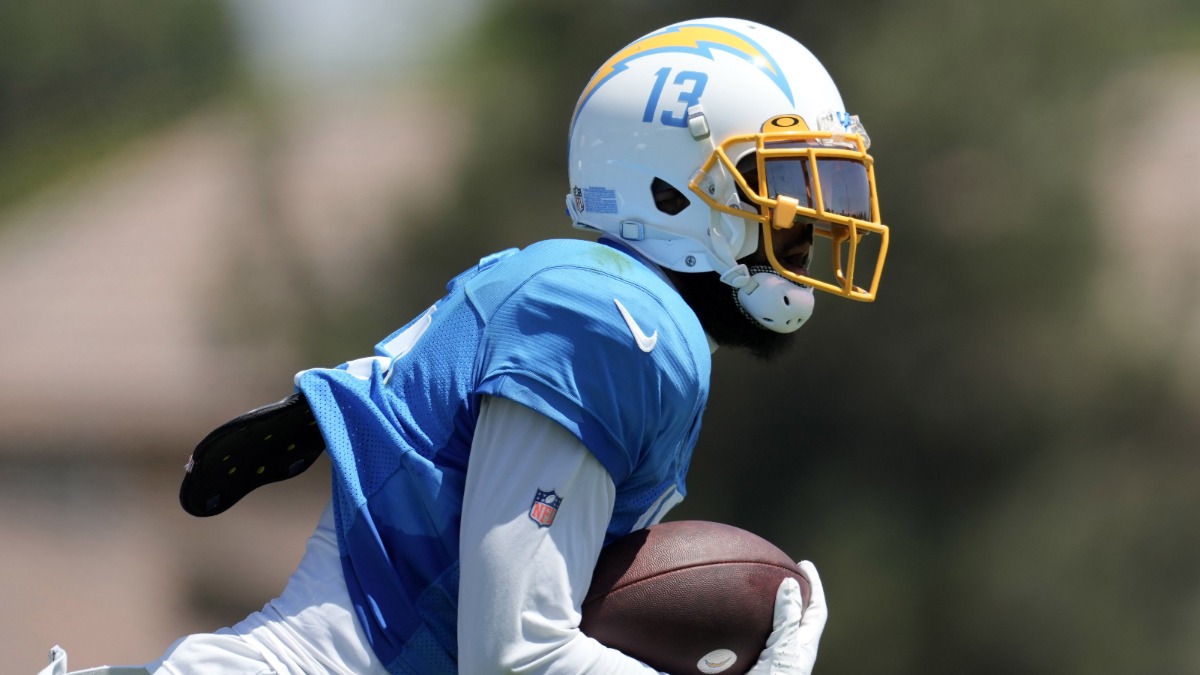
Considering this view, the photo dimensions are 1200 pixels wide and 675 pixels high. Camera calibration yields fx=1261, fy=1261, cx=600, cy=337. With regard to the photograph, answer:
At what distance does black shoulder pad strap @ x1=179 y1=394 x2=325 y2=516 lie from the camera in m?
1.57

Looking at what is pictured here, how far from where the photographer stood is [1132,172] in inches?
208

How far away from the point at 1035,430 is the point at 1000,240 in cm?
81

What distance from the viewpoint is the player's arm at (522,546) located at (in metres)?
1.31

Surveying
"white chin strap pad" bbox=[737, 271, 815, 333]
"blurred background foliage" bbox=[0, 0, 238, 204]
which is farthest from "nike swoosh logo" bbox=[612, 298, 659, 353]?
"blurred background foliage" bbox=[0, 0, 238, 204]

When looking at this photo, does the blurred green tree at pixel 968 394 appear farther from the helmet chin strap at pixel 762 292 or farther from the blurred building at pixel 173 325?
the helmet chin strap at pixel 762 292

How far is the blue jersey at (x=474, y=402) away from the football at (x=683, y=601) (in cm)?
9

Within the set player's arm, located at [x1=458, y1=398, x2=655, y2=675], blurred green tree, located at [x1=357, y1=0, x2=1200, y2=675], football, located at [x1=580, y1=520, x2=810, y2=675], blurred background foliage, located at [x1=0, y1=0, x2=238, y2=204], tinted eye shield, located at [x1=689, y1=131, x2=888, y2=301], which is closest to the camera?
player's arm, located at [x1=458, y1=398, x2=655, y2=675]

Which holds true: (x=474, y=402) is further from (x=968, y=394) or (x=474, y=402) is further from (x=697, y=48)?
(x=968, y=394)

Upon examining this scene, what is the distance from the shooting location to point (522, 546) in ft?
4.30

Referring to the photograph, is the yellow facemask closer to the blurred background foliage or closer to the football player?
the football player

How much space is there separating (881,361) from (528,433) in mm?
4301

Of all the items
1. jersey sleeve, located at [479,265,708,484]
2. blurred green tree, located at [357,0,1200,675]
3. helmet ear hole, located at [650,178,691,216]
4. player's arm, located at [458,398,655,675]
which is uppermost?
helmet ear hole, located at [650,178,691,216]

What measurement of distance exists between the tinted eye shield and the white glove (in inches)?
16.5

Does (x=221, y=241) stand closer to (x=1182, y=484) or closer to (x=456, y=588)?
(x=1182, y=484)
